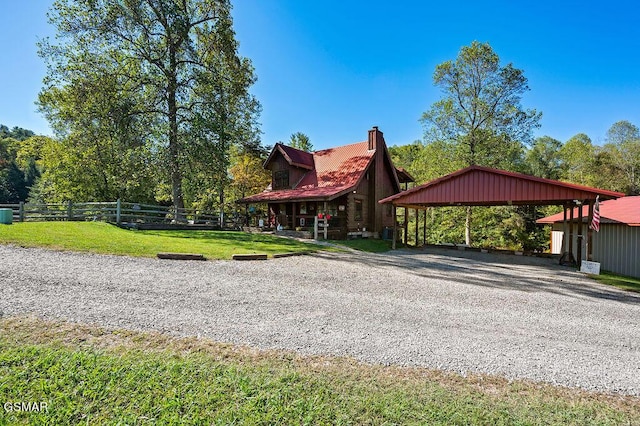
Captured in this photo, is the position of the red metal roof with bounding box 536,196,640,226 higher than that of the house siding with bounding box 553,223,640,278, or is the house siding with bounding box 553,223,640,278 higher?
the red metal roof with bounding box 536,196,640,226

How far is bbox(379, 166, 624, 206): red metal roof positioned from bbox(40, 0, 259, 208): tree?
13.1 meters

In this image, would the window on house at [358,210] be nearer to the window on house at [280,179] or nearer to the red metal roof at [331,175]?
the red metal roof at [331,175]

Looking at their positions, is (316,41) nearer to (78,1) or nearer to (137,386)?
(78,1)

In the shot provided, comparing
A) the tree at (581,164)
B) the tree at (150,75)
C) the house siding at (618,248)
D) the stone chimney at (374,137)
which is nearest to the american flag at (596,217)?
the house siding at (618,248)

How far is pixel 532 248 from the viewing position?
2481cm

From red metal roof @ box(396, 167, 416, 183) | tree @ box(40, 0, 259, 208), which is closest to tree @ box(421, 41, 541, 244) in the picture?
red metal roof @ box(396, 167, 416, 183)

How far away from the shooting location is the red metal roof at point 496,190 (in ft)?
38.1

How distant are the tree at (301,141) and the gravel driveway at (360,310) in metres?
31.8

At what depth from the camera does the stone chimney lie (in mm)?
21844

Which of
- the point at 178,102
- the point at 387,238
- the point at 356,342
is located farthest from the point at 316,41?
the point at 356,342

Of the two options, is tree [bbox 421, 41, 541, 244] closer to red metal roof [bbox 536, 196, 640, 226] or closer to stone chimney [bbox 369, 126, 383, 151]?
stone chimney [bbox 369, 126, 383, 151]

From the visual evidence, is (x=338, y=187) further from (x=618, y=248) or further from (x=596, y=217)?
(x=618, y=248)

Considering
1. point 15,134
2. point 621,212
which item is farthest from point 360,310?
point 15,134

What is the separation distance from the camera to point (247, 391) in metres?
2.99
